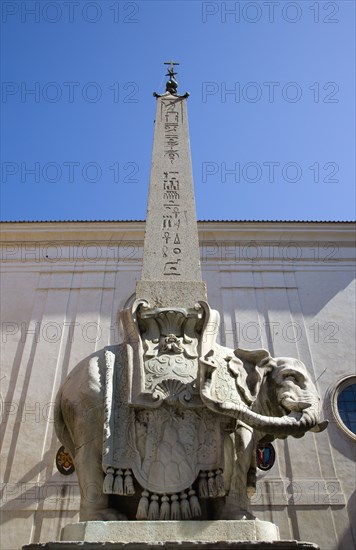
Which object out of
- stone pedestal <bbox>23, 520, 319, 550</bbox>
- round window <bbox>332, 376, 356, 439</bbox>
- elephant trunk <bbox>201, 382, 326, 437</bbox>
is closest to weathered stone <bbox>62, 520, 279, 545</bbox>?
stone pedestal <bbox>23, 520, 319, 550</bbox>

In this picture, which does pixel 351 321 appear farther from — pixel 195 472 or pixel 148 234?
pixel 195 472

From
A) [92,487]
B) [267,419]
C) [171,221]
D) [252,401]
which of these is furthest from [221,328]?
[92,487]

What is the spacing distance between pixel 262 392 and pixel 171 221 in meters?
1.90

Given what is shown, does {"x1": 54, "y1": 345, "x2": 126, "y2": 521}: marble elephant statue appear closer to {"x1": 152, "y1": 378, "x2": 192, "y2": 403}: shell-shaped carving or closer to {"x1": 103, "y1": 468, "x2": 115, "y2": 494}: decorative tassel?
{"x1": 103, "y1": 468, "x2": 115, "y2": 494}: decorative tassel

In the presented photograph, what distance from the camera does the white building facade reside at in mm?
10000

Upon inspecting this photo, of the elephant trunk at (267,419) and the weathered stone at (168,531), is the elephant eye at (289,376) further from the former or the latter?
the weathered stone at (168,531)

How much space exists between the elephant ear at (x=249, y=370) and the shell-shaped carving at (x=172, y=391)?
1.40ft

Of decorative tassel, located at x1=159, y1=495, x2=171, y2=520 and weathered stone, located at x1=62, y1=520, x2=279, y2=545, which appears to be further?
decorative tassel, located at x1=159, y1=495, x2=171, y2=520

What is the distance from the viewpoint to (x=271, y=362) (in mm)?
3793

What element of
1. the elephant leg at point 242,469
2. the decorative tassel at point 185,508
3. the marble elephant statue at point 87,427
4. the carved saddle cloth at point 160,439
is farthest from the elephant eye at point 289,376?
the marble elephant statue at point 87,427

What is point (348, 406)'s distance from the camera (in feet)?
37.6

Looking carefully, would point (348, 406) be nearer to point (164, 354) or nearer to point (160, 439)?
point (164, 354)

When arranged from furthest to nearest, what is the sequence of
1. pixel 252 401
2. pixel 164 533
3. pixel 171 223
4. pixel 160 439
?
1. pixel 171 223
2. pixel 252 401
3. pixel 160 439
4. pixel 164 533

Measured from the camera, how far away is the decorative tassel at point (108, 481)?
3.03 m
